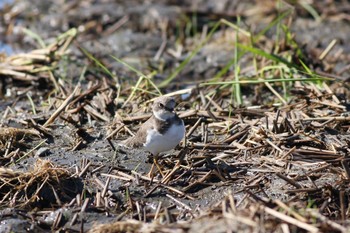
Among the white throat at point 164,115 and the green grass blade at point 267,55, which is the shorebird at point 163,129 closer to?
the white throat at point 164,115

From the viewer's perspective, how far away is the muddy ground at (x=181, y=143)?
593cm

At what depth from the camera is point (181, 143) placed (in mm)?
7156

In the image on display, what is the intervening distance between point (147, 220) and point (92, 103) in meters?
2.50

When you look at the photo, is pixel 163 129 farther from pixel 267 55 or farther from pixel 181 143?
pixel 267 55

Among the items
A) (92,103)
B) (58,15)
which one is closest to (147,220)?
(92,103)

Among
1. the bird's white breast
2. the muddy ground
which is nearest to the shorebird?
the bird's white breast

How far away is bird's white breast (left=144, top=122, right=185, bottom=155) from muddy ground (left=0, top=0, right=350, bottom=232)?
302 mm

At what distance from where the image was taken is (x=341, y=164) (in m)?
6.36

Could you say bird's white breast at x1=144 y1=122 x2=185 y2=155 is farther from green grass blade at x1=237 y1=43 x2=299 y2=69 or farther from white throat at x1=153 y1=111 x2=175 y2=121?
green grass blade at x1=237 y1=43 x2=299 y2=69

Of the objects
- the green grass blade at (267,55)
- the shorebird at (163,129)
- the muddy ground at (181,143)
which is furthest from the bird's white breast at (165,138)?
the green grass blade at (267,55)

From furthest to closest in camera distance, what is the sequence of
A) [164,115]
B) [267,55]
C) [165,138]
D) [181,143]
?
[267,55], [181,143], [164,115], [165,138]


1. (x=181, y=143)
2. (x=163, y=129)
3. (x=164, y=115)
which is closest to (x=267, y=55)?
(x=181, y=143)

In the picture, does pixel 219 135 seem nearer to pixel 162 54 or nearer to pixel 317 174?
pixel 317 174

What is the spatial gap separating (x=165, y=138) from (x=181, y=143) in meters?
0.92
